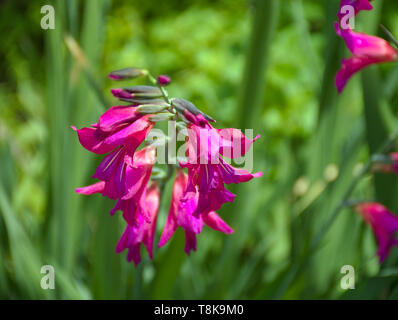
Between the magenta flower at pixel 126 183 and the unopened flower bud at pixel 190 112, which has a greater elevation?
the unopened flower bud at pixel 190 112

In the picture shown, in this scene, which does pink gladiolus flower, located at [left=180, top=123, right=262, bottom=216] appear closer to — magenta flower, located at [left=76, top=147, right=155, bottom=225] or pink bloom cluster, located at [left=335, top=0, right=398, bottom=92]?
magenta flower, located at [left=76, top=147, right=155, bottom=225]

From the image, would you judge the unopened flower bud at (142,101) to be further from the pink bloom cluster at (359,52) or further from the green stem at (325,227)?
the green stem at (325,227)

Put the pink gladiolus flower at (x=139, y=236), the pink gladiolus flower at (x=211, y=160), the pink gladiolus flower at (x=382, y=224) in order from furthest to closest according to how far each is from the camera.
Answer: the pink gladiolus flower at (x=382, y=224) → the pink gladiolus flower at (x=139, y=236) → the pink gladiolus flower at (x=211, y=160)

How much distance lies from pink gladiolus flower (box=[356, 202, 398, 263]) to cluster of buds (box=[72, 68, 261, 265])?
443 mm

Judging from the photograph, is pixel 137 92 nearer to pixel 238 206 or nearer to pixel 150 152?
pixel 150 152

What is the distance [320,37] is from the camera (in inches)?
88.6

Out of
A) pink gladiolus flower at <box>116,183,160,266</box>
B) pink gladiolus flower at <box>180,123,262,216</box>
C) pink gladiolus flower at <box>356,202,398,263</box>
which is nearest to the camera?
pink gladiolus flower at <box>180,123,262,216</box>

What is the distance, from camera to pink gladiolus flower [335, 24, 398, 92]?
0.61 meters

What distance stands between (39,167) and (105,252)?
945mm

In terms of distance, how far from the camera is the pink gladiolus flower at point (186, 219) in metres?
0.54

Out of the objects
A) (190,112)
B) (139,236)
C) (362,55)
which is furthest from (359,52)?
(139,236)

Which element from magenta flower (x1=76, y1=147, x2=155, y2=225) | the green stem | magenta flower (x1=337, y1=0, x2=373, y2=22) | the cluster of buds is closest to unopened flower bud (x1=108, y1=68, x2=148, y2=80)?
the cluster of buds

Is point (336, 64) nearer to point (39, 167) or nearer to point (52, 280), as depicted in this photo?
point (52, 280)

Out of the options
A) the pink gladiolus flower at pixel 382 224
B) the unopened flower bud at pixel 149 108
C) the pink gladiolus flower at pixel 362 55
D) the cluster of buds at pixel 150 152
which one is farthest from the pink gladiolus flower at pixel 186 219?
the pink gladiolus flower at pixel 382 224
